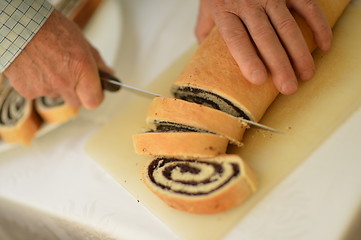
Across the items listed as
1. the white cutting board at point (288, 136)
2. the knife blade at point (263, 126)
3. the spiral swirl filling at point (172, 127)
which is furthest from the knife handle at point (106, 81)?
the knife blade at point (263, 126)

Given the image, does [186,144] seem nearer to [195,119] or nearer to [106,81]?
[195,119]

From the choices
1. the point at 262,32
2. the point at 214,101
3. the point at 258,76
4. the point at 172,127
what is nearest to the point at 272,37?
the point at 262,32

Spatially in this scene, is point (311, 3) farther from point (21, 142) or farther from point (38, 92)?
point (21, 142)

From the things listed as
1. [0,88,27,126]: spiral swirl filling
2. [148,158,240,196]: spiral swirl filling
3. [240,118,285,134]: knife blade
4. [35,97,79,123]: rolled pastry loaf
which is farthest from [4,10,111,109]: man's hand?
[240,118,285,134]: knife blade

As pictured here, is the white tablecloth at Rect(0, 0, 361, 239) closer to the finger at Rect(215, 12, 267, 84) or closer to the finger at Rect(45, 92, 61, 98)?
the finger at Rect(45, 92, 61, 98)

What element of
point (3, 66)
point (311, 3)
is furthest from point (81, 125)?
point (311, 3)
